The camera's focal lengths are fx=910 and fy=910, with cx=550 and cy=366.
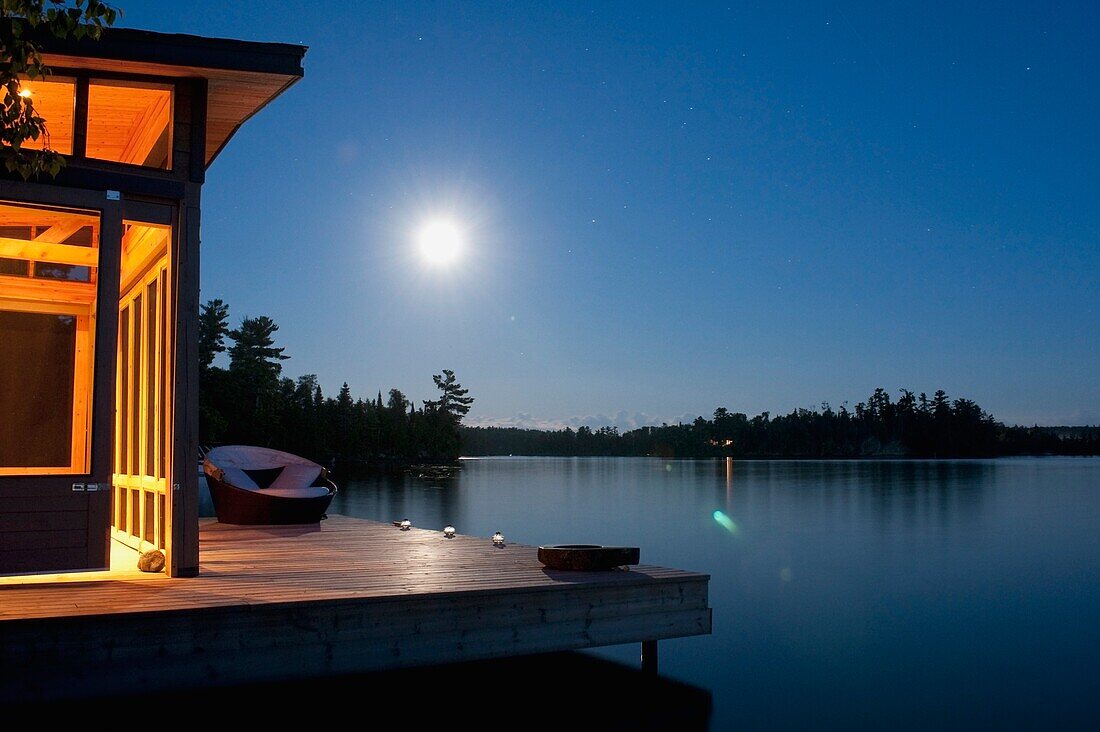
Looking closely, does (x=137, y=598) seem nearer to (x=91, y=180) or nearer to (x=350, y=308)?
(x=91, y=180)

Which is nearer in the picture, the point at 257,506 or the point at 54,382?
the point at 54,382

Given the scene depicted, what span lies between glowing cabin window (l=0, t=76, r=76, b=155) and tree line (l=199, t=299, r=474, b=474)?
36852mm

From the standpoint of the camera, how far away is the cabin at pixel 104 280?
5.80 meters

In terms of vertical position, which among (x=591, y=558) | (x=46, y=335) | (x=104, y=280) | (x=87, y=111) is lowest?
(x=591, y=558)

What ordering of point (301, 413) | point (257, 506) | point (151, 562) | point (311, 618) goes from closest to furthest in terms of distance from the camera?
point (311, 618) → point (151, 562) → point (257, 506) → point (301, 413)

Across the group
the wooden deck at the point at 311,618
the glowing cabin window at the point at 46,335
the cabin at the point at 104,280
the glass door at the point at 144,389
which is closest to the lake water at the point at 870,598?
the wooden deck at the point at 311,618

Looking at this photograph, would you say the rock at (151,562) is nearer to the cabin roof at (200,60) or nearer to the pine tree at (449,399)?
the cabin roof at (200,60)

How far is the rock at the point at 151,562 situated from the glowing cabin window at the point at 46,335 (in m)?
0.72

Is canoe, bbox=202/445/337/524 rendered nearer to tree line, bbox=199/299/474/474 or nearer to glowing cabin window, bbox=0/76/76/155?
glowing cabin window, bbox=0/76/76/155

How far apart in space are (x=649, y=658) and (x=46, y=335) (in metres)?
5.28

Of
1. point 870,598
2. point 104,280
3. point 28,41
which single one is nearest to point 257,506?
point 104,280

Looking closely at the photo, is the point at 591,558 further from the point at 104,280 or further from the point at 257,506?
the point at 257,506

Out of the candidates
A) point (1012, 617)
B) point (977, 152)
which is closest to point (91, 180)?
point (1012, 617)

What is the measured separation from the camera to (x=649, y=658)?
6.93m
